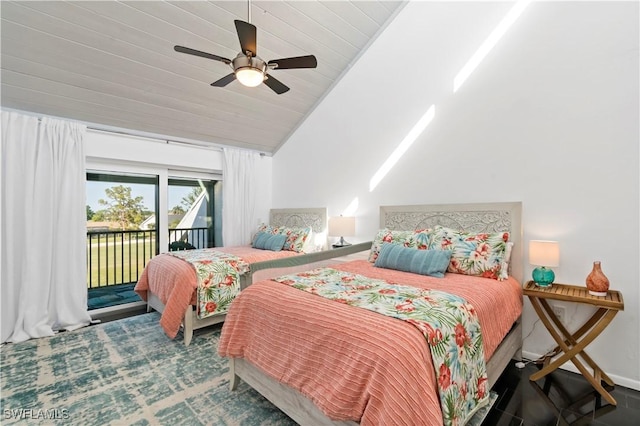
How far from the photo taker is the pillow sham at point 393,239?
2.81 m

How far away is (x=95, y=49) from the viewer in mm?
2652

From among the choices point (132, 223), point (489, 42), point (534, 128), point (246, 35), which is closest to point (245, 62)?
point (246, 35)

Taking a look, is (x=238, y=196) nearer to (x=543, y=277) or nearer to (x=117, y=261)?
(x=117, y=261)

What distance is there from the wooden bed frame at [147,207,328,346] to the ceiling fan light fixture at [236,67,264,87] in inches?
52.8

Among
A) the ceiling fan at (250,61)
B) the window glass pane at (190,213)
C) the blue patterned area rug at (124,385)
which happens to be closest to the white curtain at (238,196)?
the window glass pane at (190,213)

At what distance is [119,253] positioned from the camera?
4090 millimetres

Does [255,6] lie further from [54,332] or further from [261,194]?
Answer: [54,332]

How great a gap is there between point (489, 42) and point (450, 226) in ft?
5.67

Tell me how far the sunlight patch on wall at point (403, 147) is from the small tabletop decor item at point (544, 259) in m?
1.54

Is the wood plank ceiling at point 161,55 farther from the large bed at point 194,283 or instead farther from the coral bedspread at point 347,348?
the coral bedspread at point 347,348

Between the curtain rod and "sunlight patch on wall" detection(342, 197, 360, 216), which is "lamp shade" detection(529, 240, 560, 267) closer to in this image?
"sunlight patch on wall" detection(342, 197, 360, 216)

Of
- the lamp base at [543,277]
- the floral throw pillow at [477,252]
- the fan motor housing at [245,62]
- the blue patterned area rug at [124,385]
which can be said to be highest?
the fan motor housing at [245,62]

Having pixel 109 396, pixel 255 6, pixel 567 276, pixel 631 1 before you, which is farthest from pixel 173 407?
pixel 631 1

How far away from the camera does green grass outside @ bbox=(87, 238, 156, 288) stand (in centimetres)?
387
